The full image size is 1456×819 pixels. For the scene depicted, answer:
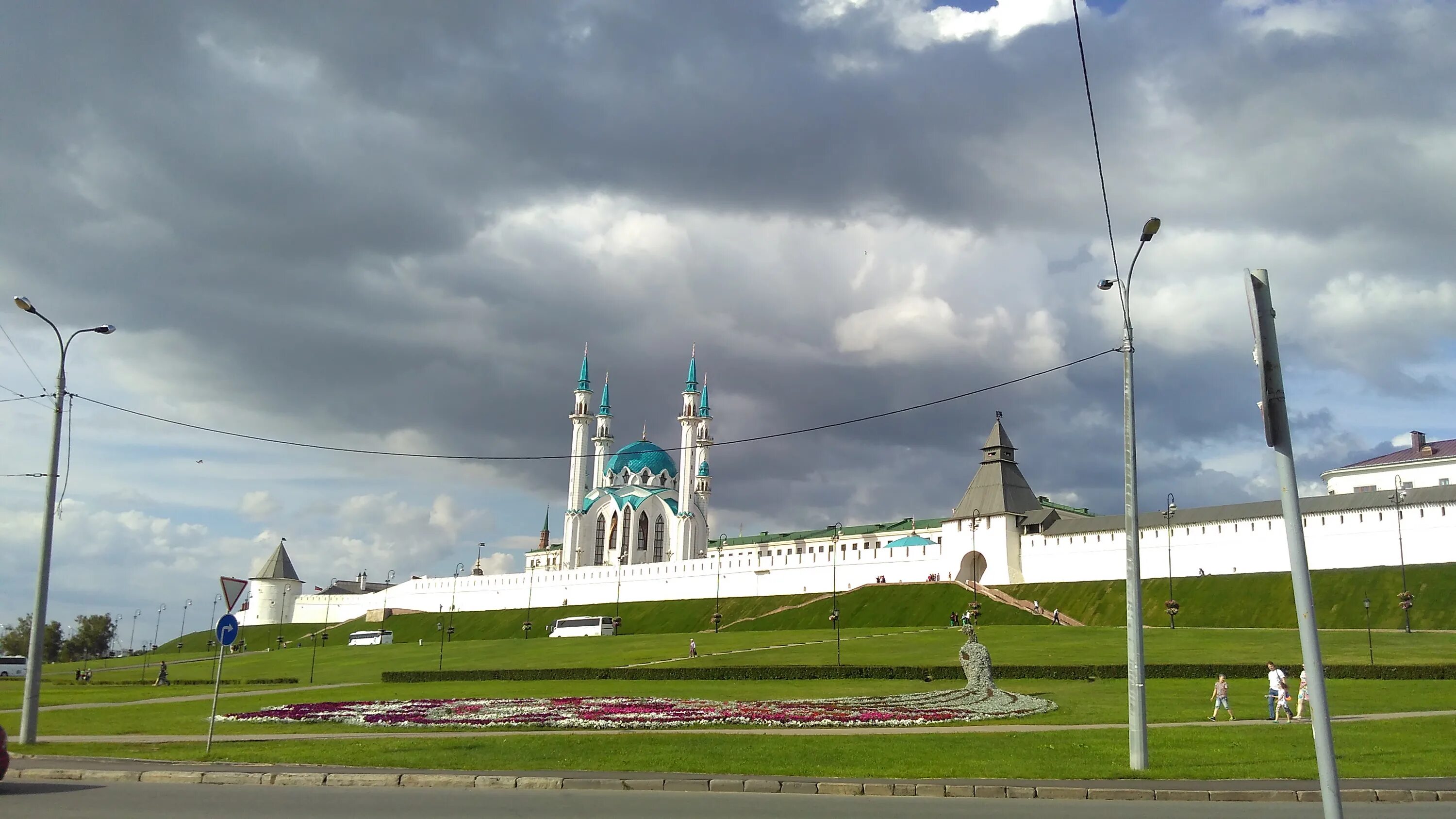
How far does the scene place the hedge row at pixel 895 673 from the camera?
41.1 meters

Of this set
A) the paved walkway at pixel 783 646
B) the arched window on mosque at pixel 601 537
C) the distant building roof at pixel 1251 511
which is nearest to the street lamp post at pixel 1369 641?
the distant building roof at pixel 1251 511

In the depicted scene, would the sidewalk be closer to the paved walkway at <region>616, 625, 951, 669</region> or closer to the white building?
the paved walkway at <region>616, 625, 951, 669</region>

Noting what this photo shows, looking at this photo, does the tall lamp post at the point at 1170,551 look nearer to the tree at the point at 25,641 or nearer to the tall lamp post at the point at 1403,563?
the tall lamp post at the point at 1403,563

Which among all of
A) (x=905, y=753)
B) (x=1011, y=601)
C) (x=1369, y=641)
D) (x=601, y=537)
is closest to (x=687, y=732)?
(x=905, y=753)

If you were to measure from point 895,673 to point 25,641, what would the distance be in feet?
398

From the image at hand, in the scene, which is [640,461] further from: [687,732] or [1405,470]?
[687,732]

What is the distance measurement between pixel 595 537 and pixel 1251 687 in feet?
381

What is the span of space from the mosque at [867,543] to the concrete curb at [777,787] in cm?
2867

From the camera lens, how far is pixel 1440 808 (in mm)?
15617

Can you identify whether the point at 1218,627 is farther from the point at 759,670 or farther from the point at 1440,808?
the point at 1440,808

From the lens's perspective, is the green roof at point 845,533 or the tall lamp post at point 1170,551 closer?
the tall lamp post at point 1170,551

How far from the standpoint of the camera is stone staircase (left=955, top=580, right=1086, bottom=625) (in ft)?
261

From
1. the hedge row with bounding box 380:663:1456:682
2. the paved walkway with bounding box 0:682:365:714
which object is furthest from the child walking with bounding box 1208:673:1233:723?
the paved walkway with bounding box 0:682:365:714

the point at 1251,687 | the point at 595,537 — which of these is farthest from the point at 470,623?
the point at 1251,687
